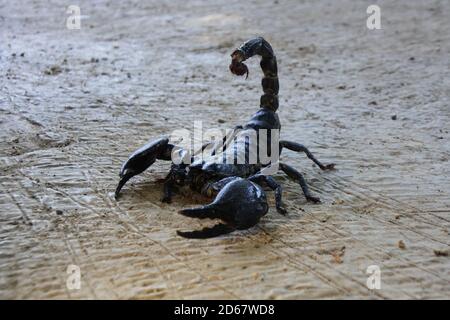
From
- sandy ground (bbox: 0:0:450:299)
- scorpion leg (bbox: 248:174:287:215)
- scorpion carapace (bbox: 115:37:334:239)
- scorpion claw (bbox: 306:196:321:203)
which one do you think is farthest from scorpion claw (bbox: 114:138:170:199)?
scorpion claw (bbox: 306:196:321:203)

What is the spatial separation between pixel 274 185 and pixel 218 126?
64.6 inches

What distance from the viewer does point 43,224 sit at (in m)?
3.56

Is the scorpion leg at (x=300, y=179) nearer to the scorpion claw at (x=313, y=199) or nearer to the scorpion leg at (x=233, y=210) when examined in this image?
the scorpion claw at (x=313, y=199)

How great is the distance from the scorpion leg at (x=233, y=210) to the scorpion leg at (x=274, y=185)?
0.92 ft

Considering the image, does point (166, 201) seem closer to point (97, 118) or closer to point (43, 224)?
point (43, 224)

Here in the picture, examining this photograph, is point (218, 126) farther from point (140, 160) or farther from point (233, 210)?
point (233, 210)

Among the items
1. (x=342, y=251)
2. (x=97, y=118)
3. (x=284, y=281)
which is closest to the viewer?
(x=284, y=281)

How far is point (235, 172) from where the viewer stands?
383 centimetres

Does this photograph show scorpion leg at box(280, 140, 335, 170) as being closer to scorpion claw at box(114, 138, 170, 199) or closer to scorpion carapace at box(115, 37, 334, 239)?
scorpion carapace at box(115, 37, 334, 239)

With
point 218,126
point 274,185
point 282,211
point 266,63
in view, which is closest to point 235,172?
point 274,185

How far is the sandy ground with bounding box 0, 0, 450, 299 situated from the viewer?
3.12 meters

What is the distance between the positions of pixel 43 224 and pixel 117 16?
674 centimetres
